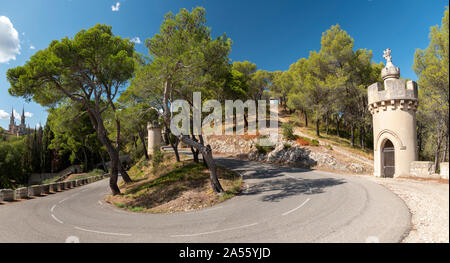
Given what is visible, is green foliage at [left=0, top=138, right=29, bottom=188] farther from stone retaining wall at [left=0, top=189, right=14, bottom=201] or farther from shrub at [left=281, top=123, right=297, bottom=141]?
shrub at [left=281, top=123, right=297, bottom=141]

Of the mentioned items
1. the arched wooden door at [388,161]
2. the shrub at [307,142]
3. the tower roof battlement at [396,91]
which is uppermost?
the tower roof battlement at [396,91]

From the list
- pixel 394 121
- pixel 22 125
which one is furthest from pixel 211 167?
pixel 22 125

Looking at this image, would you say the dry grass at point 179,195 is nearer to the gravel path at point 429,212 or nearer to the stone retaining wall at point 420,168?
the gravel path at point 429,212

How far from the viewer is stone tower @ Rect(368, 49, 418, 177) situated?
12.3m

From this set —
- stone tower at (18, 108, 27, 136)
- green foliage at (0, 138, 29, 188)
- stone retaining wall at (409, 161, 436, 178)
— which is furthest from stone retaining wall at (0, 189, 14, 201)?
stone tower at (18, 108, 27, 136)

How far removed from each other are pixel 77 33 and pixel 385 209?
2010 centimetres

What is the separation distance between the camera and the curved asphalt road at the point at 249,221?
562 centimetres

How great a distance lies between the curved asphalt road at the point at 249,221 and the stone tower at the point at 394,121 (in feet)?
14.3

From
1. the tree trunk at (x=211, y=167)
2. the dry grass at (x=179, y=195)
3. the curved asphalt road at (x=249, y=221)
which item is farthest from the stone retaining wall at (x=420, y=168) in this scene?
the tree trunk at (x=211, y=167)

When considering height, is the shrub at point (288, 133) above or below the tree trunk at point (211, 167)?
above

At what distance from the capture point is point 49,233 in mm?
7305

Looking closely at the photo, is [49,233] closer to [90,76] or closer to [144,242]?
[144,242]

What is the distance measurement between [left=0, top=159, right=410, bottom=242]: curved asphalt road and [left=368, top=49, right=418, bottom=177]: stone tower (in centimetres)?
436
